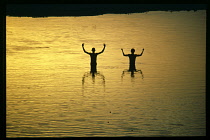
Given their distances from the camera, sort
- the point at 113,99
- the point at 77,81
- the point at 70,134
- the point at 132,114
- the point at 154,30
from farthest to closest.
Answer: the point at 154,30
the point at 77,81
the point at 113,99
the point at 132,114
the point at 70,134

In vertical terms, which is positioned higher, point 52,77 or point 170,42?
point 170,42

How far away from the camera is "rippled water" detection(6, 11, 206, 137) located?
626 cm

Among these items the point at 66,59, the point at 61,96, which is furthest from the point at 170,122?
the point at 66,59

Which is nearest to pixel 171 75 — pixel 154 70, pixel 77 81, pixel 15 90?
pixel 154 70

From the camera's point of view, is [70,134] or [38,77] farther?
[38,77]

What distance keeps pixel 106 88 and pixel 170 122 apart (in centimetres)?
315

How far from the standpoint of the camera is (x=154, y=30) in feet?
62.9

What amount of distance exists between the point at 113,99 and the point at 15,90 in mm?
2652

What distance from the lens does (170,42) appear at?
57.0 feet

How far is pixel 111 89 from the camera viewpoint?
30.8 ft

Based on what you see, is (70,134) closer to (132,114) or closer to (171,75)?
(132,114)

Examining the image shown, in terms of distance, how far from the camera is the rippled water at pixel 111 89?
6.26 meters

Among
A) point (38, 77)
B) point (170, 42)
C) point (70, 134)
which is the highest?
point (170, 42)

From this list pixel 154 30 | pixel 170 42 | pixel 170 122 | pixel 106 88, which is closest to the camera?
pixel 170 122
